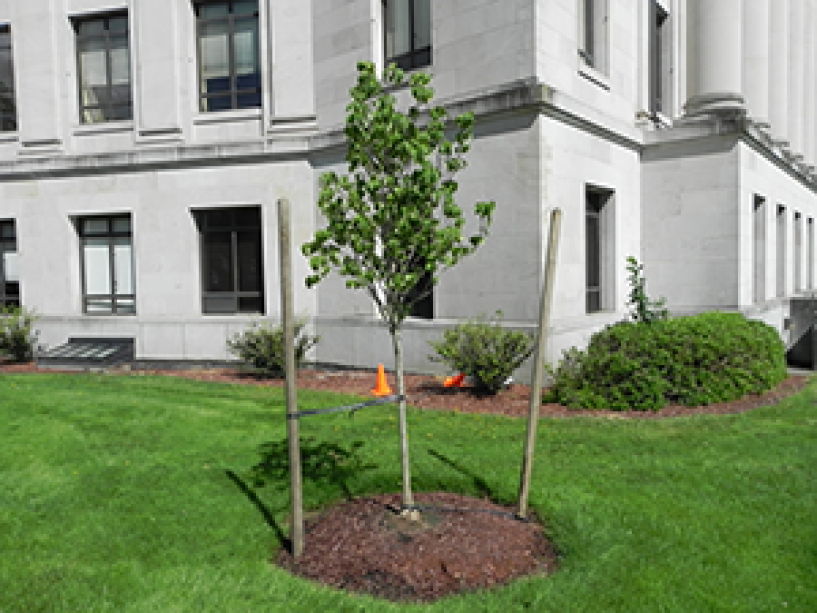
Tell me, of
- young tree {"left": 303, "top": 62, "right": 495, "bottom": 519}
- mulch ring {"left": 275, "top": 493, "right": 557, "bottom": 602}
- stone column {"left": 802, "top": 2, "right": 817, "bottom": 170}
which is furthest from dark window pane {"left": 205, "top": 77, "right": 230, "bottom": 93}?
stone column {"left": 802, "top": 2, "right": 817, "bottom": 170}

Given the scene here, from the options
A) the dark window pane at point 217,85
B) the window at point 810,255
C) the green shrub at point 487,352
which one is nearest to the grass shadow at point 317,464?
the green shrub at point 487,352

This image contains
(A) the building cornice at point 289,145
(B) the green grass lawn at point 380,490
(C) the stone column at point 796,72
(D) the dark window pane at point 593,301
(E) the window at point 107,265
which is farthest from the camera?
(C) the stone column at point 796,72

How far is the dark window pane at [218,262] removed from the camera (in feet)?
48.6

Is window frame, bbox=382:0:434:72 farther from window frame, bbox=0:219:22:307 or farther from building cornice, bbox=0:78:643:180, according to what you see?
window frame, bbox=0:219:22:307

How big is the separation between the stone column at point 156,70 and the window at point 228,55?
0.64 meters

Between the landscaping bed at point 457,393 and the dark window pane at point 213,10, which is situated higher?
the dark window pane at point 213,10

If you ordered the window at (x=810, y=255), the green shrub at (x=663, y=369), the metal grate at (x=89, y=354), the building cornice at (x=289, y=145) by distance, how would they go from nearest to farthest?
the green shrub at (x=663, y=369) → the building cornice at (x=289, y=145) → the metal grate at (x=89, y=354) → the window at (x=810, y=255)

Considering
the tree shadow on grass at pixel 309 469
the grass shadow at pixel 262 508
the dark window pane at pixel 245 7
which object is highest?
the dark window pane at pixel 245 7

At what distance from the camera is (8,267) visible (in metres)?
17.0

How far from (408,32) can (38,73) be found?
31.8 feet

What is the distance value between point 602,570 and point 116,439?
19.7ft

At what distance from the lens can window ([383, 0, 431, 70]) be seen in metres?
12.5

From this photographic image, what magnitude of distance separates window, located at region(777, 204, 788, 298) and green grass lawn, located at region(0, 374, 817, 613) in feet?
32.4

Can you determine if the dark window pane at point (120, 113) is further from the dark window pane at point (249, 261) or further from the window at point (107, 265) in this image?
the dark window pane at point (249, 261)
